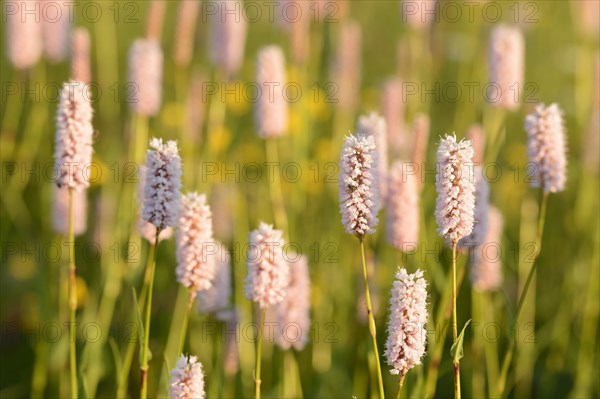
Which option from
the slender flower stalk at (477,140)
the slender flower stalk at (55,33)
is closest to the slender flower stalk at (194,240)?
the slender flower stalk at (477,140)

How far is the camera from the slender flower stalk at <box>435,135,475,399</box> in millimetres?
2287

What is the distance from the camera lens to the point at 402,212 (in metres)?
3.48

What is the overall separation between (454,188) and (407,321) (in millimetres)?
365

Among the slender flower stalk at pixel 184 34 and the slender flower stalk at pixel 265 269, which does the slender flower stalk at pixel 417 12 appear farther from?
the slender flower stalk at pixel 265 269

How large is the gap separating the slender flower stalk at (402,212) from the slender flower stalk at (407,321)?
1119 mm

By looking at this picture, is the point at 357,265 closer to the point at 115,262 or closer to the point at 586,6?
the point at 115,262

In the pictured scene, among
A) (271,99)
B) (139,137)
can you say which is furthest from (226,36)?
(139,137)

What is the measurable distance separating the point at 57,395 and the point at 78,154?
7.24ft

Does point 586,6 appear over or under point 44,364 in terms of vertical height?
over

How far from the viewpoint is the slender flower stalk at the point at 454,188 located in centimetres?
229

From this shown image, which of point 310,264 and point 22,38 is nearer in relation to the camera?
point 22,38

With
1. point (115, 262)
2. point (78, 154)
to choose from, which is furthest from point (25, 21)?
point (78, 154)

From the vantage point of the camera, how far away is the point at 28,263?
19.7 feet

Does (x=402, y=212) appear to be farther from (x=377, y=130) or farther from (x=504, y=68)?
(x=504, y=68)
